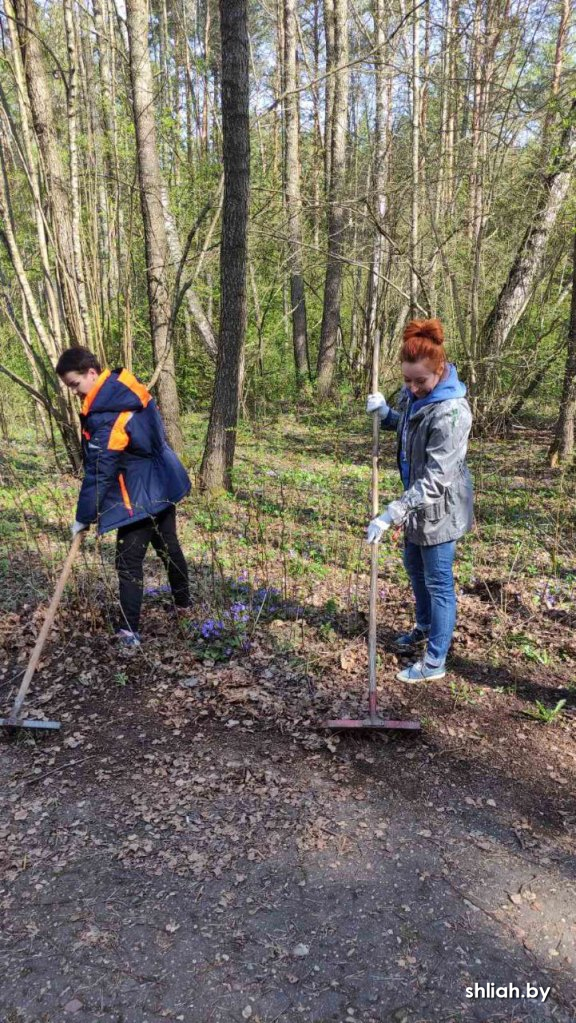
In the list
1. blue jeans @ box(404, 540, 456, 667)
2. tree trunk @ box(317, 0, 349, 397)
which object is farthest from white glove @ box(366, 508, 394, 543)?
tree trunk @ box(317, 0, 349, 397)

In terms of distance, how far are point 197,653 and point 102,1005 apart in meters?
2.11

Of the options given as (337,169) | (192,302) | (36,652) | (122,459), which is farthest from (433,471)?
(337,169)

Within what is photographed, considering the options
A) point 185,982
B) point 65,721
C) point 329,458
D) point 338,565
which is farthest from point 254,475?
point 185,982

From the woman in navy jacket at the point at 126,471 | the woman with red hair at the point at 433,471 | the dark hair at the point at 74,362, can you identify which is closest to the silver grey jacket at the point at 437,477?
the woman with red hair at the point at 433,471

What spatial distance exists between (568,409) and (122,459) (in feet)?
18.1

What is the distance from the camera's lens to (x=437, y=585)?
3.38 m

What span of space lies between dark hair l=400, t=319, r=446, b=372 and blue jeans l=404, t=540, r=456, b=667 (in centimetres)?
99

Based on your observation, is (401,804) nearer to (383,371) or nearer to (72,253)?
(72,253)

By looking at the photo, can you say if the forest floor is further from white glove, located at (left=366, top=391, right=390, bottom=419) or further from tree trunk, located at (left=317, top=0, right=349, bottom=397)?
tree trunk, located at (left=317, top=0, right=349, bottom=397)

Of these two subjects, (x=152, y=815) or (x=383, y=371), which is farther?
(x=383, y=371)

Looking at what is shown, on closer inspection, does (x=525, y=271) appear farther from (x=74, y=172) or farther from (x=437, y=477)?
(x=437, y=477)

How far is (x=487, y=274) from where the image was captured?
10.0 metres

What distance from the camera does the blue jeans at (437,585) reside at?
335 centimetres

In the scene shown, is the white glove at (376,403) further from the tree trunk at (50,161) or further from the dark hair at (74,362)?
the tree trunk at (50,161)
